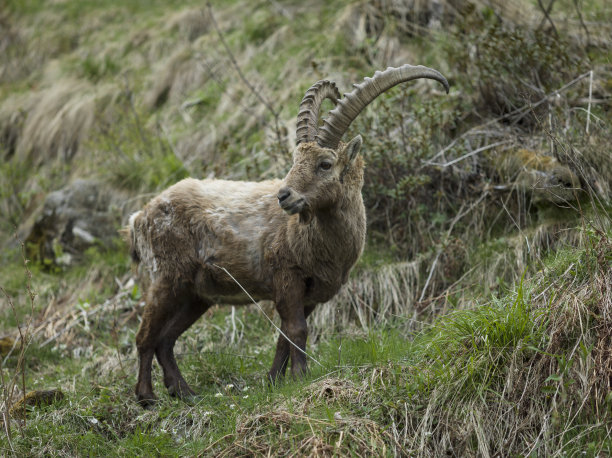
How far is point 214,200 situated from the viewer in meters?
5.81

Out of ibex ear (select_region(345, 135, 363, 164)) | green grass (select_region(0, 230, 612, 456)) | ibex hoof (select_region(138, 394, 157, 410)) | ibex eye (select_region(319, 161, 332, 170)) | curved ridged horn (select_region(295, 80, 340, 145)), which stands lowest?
ibex hoof (select_region(138, 394, 157, 410))

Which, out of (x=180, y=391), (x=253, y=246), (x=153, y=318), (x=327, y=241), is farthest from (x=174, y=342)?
(x=327, y=241)

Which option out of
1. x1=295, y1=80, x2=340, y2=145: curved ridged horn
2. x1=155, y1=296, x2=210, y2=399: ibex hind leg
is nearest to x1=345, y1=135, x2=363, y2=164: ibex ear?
x1=295, y1=80, x2=340, y2=145: curved ridged horn

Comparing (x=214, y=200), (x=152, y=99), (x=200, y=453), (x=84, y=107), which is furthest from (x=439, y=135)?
(x=84, y=107)

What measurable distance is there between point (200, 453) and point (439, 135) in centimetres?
479

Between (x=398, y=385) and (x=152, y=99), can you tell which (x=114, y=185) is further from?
(x=398, y=385)

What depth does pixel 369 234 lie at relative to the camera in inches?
295

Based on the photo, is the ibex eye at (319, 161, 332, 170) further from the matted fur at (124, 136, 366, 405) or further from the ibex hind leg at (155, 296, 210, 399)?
the ibex hind leg at (155, 296, 210, 399)

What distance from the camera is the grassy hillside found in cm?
423

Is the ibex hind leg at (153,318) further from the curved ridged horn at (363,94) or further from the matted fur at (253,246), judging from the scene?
the curved ridged horn at (363,94)

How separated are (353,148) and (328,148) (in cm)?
24

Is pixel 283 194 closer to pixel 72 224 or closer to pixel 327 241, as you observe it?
pixel 327 241

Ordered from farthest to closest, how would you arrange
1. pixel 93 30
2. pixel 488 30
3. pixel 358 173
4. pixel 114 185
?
pixel 93 30 → pixel 114 185 → pixel 488 30 → pixel 358 173

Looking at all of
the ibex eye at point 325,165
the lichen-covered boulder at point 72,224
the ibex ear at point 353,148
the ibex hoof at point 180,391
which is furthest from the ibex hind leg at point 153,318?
the lichen-covered boulder at point 72,224
